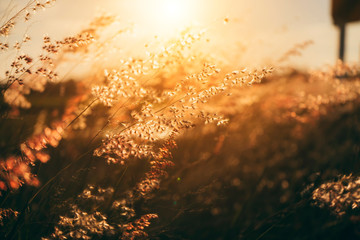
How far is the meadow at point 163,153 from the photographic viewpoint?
5.81ft

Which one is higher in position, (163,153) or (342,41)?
(163,153)

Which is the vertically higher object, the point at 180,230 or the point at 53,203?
the point at 53,203

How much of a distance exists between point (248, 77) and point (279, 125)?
4.17 metres

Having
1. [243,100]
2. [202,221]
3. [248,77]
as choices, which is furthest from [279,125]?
[248,77]

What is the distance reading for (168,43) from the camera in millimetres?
2043

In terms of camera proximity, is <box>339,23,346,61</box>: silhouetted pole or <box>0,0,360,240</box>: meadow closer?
<box>0,0,360,240</box>: meadow

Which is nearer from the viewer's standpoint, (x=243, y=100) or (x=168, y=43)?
(x=168, y=43)

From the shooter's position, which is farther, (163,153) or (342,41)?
(342,41)

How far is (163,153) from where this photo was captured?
1.75 m

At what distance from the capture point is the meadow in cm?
177

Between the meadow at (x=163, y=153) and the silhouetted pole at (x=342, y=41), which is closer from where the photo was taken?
the meadow at (x=163, y=153)

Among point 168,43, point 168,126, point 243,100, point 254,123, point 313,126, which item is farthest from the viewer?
point 313,126

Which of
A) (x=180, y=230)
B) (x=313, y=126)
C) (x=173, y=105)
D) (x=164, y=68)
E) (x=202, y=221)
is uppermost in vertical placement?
(x=164, y=68)

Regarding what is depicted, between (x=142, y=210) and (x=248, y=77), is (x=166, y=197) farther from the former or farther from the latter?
(x=248, y=77)
